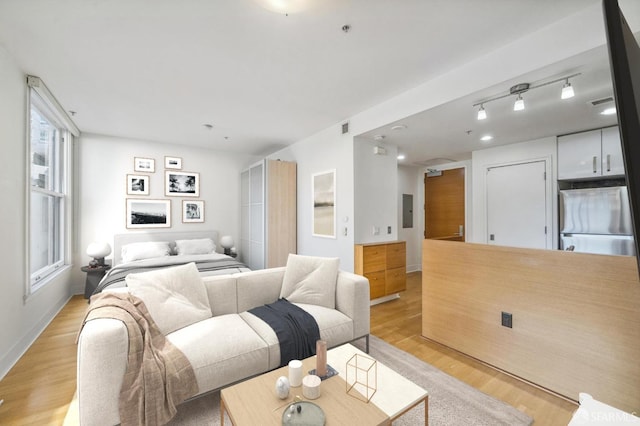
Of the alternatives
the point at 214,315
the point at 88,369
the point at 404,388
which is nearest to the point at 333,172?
the point at 214,315

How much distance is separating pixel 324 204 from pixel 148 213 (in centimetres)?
320

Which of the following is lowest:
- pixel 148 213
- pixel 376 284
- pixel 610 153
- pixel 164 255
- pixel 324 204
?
pixel 376 284

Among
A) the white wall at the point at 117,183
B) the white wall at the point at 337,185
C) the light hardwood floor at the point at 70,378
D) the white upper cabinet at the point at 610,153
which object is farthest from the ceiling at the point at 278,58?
the light hardwood floor at the point at 70,378

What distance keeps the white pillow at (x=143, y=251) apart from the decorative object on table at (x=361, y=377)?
12.4 ft

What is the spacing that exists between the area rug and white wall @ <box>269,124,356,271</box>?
6.14 feet

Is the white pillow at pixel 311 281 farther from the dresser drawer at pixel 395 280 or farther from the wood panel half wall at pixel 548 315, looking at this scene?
the dresser drawer at pixel 395 280

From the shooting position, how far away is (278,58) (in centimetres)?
230

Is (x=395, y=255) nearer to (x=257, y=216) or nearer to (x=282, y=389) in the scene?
(x=257, y=216)

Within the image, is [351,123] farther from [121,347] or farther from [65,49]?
[121,347]

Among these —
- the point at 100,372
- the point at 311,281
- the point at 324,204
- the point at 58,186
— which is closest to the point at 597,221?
the point at 324,204

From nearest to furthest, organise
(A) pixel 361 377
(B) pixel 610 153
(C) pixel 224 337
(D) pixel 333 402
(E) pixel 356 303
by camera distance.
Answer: (D) pixel 333 402
(A) pixel 361 377
(C) pixel 224 337
(E) pixel 356 303
(B) pixel 610 153

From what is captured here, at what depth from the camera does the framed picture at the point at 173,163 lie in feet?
16.0

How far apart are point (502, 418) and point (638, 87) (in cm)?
201

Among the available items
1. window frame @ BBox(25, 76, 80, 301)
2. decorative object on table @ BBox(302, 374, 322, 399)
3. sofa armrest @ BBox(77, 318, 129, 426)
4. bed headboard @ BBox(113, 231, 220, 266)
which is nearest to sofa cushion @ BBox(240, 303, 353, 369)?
decorative object on table @ BBox(302, 374, 322, 399)
